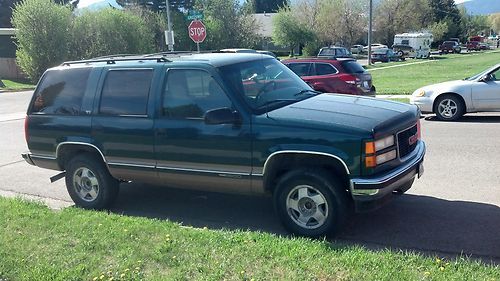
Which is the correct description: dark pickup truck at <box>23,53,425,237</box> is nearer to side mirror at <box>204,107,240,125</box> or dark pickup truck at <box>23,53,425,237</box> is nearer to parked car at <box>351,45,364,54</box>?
side mirror at <box>204,107,240,125</box>

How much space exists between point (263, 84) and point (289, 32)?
54.5 meters

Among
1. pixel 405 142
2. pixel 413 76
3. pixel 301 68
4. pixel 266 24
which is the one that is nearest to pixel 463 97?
pixel 301 68

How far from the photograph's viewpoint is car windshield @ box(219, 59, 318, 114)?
17.8 ft

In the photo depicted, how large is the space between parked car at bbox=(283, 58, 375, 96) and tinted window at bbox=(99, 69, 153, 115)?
27.3 ft

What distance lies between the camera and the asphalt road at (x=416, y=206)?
16.3 ft

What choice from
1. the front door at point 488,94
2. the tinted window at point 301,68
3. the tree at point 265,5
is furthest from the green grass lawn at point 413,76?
the tree at point 265,5

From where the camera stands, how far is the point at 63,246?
4863 millimetres

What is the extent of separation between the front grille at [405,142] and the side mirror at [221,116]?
65.3 inches

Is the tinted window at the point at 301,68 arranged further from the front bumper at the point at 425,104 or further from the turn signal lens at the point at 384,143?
the turn signal lens at the point at 384,143

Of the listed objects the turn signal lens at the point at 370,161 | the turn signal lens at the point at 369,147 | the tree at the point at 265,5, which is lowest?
the turn signal lens at the point at 370,161

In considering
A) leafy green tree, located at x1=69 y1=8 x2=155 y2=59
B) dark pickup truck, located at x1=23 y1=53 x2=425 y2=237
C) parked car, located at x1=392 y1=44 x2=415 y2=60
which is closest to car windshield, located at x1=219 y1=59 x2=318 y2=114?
dark pickup truck, located at x1=23 y1=53 x2=425 y2=237

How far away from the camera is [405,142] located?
5.25m

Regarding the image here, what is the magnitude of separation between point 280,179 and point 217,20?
4847 centimetres

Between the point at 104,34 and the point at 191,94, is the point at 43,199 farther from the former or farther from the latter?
the point at 104,34
